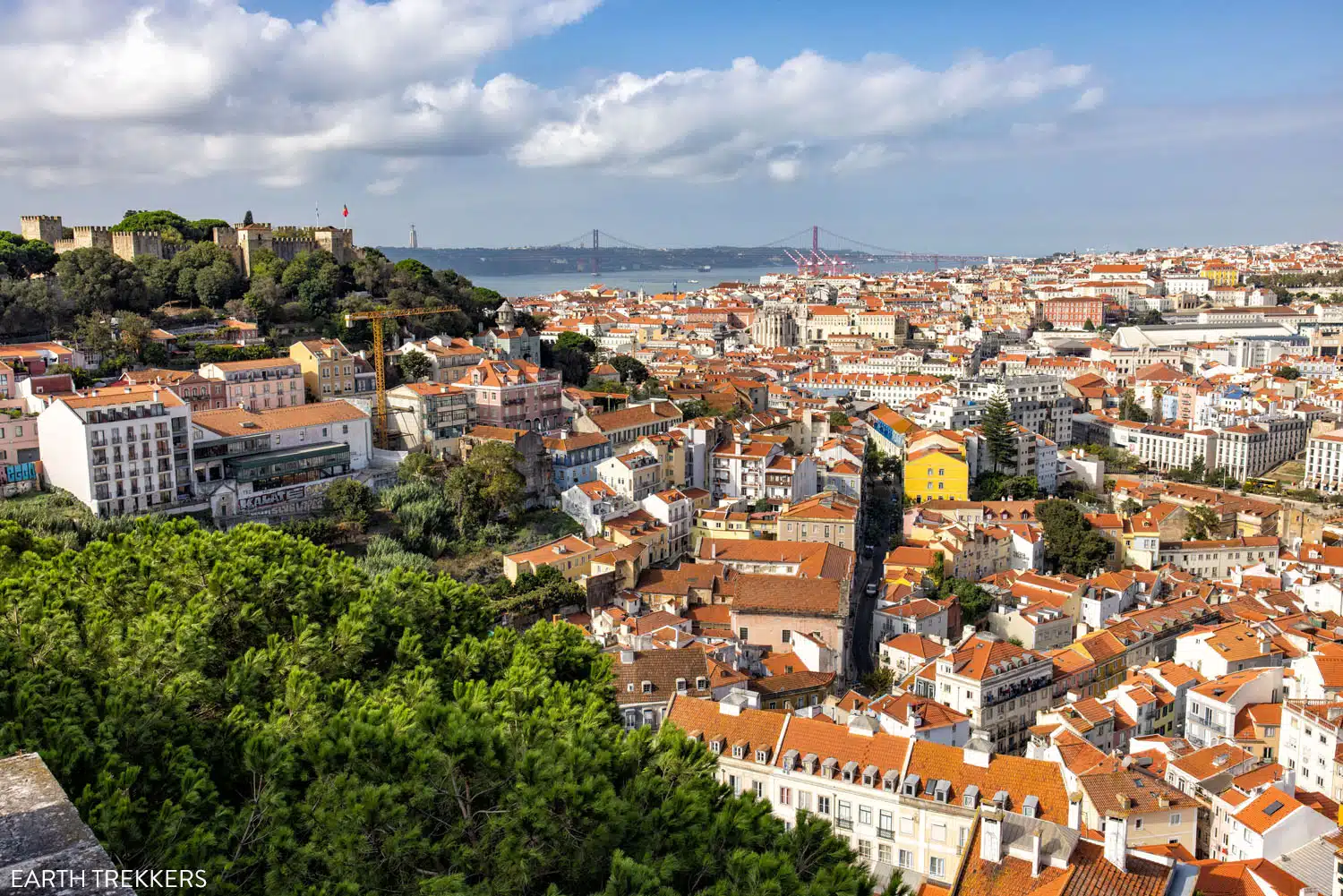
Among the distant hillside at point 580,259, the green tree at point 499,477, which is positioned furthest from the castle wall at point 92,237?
the distant hillside at point 580,259

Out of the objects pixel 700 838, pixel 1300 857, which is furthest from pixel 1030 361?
pixel 700 838

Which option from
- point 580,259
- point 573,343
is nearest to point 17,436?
point 573,343

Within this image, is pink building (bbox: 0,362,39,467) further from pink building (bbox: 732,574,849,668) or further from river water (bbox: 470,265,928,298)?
river water (bbox: 470,265,928,298)

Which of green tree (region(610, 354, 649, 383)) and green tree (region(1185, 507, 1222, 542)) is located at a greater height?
green tree (region(610, 354, 649, 383))

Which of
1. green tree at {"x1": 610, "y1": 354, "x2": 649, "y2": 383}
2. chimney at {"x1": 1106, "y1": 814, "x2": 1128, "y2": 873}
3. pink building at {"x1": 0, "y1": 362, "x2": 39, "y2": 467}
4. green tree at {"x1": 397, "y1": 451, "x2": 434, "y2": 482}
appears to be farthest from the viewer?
green tree at {"x1": 610, "y1": 354, "x2": 649, "y2": 383}

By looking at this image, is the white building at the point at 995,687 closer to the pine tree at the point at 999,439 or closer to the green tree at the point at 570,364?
the pine tree at the point at 999,439

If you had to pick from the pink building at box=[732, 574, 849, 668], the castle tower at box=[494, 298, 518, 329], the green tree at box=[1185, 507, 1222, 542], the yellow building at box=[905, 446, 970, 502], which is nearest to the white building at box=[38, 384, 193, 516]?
the pink building at box=[732, 574, 849, 668]
